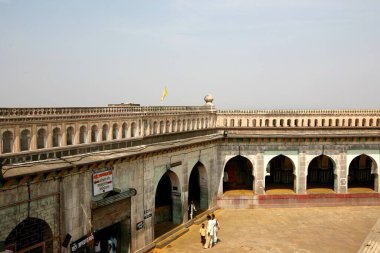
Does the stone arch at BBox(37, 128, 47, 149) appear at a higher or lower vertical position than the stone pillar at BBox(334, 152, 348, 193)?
higher

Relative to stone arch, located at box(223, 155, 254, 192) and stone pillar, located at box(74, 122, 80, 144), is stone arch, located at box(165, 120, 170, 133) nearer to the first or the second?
stone pillar, located at box(74, 122, 80, 144)

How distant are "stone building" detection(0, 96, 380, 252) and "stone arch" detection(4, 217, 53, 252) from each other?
0.03 metres

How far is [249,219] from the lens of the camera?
23312mm

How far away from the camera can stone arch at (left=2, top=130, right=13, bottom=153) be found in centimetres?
1200

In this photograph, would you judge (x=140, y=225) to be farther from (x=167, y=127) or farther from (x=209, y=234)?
(x=167, y=127)

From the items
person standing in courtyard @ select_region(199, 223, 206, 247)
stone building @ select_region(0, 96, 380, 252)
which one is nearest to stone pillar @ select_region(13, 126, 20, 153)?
stone building @ select_region(0, 96, 380, 252)

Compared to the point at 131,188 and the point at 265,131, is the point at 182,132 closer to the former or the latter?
the point at 131,188

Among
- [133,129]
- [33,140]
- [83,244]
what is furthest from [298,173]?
[33,140]

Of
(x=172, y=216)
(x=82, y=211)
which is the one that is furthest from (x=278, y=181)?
(x=82, y=211)

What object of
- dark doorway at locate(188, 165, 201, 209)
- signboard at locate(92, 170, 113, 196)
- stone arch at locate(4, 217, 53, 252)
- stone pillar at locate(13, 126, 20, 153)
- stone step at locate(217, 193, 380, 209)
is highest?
stone pillar at locate(13, 126, 20, 153)

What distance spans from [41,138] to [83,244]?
456 centimetres

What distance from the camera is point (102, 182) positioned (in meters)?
15.5

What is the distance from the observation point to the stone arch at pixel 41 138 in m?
13.1

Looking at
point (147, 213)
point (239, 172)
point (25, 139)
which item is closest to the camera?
point (25, 139)
